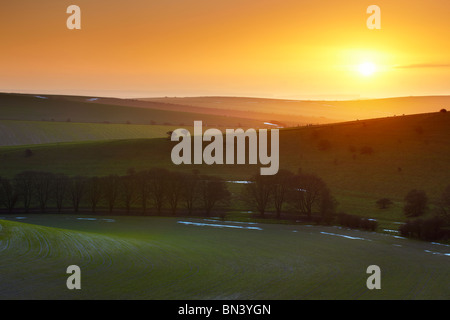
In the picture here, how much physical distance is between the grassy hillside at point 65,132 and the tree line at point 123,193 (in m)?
52.3

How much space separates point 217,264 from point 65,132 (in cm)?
12007

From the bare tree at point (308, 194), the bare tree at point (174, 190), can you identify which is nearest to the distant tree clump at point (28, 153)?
the bare tree at point (174, 190)

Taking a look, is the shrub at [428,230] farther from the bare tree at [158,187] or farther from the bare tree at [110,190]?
the bare tree at [110,190]

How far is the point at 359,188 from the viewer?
91.8 m

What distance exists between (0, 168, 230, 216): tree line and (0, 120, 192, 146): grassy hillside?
5231cm

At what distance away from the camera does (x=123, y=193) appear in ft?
280

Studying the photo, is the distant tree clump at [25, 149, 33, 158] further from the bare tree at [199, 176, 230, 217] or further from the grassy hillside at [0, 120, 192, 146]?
the bare tree at [199, 176, 230, 217]

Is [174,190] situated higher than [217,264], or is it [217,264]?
[174,190]

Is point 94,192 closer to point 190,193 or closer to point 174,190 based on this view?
point 174,190

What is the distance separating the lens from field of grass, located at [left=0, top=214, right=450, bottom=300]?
32531 mm

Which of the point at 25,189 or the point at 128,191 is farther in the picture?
the point at 25,189

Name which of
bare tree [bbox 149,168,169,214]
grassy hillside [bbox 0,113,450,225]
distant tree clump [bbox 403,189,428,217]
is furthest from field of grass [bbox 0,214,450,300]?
grassy hillside [bbox 0,113,450,225]

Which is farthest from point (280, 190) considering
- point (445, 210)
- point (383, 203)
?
point (445, 210)

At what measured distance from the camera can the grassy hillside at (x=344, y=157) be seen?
9150cm
